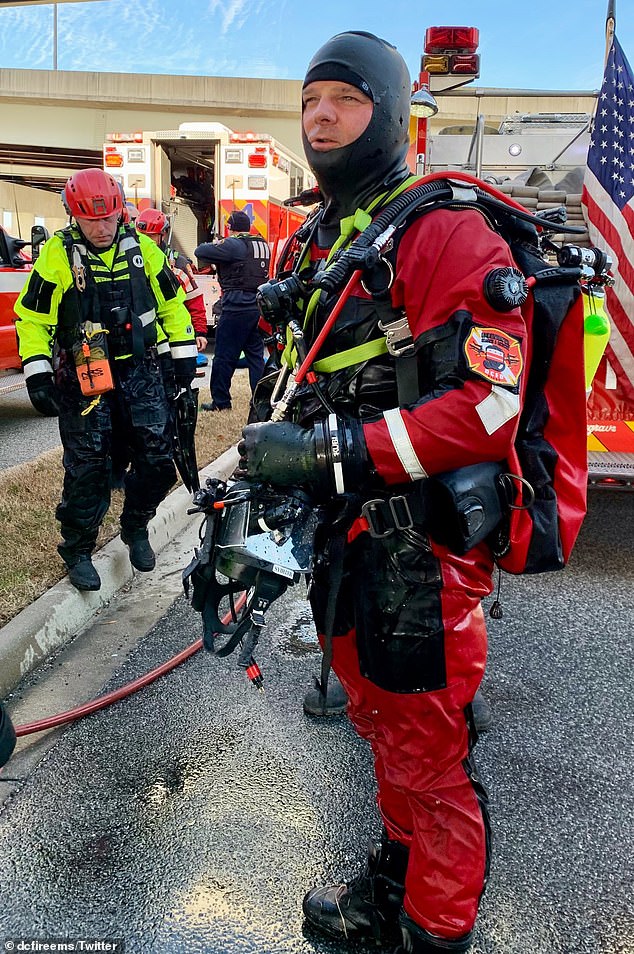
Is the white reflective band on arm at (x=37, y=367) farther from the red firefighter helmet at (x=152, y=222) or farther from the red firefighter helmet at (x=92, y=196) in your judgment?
the red firefighter helmet at (x=152, y=222)

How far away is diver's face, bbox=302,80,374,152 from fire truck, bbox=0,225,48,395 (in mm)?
6361

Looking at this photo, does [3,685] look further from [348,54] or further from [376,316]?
[348,54]

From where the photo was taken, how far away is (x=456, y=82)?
664 cm

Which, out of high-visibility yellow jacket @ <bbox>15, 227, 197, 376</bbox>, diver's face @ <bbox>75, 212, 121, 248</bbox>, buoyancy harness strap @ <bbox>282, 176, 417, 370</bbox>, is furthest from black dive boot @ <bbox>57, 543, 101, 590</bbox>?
buoyancy harness strap @ <bbox>282, 176, 417, 370</bbox>

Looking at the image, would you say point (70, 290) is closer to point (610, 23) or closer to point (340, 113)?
point (340, 113)

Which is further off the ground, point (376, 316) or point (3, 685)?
point (376, 316)

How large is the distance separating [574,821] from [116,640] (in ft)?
7.12

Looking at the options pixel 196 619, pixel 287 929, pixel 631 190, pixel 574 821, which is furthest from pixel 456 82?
pixel 287 929

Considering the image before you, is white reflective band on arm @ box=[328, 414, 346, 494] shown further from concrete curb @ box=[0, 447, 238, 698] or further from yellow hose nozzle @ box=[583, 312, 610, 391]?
concrete curb @ box=[0, 447, 238, 698]

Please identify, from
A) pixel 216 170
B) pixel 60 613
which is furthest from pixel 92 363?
pixel 216 170

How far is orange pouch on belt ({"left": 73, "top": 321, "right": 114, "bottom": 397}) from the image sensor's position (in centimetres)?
388

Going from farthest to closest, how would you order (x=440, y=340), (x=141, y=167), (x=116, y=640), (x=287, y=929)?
1. (x=141, y=167)
2. (x=116, y=640)
3. (x=287, y=929)
4. (x=440, y=340)

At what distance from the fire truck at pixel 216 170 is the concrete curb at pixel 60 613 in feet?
29.4

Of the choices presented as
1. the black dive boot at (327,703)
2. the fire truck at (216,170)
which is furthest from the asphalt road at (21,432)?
the fire truck at (216,170)
